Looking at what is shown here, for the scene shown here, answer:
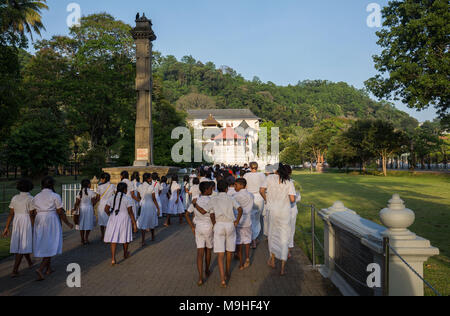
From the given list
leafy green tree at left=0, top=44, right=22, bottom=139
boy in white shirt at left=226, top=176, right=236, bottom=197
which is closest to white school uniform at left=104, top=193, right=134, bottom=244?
boy in white shirt at left=226, top=176, right=236, bottom=197

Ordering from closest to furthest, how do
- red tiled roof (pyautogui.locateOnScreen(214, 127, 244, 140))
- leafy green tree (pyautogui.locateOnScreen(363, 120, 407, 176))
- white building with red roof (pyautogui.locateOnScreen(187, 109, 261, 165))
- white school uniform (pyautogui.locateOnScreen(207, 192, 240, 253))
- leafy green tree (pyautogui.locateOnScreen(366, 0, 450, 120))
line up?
white school uniform (pyautogui.locateOnScreen(207, 192, 240, 253)) → leafy green tree (pyautogui.locateOnScreen(366, 0, 450, 120)) → leafy green tree (pyautogui.locateOnScreen(363, 120, 407, 176)) → red tiled roof (pyautogui.locateOnScreen(214, 127, 244, 140)) → white building with red roof (pyautogui.locateOnScreen(187, 109, 261, 165))

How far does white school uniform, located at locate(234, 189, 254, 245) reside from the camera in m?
6.31

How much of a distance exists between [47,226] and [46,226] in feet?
0.05

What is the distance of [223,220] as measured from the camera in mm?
5406

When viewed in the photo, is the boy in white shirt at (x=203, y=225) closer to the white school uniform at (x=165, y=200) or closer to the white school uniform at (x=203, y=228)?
the white school uniform at (x=203, y=228)

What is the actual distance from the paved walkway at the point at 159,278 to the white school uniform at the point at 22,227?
0.49 metres

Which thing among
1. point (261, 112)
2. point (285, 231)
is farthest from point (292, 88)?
point (285, 231)

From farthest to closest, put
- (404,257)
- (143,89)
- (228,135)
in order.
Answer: (228,135)
(143,89)
(404,257)

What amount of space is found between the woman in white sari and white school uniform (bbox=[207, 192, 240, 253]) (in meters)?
1.04

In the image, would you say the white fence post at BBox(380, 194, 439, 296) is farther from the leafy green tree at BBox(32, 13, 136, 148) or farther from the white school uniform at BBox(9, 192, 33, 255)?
the leafy green tree at BBox(32, 13, 136, 148)

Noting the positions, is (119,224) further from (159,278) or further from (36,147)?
(36,147)

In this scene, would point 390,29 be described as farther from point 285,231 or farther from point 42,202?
point 42,202

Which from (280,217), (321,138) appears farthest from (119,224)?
(321,138)
